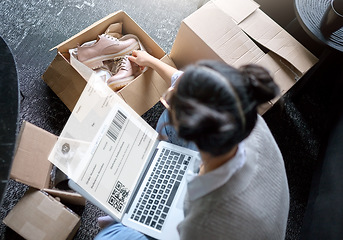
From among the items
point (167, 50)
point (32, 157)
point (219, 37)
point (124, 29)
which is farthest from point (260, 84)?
point (167, 50)

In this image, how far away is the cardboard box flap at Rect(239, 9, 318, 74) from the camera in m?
1.37

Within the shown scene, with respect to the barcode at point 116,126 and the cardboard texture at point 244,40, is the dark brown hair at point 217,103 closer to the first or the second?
the barcode at point 116,126

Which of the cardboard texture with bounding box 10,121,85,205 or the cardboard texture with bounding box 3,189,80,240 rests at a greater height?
the cardboard texture with bounding box 10,121,85,205

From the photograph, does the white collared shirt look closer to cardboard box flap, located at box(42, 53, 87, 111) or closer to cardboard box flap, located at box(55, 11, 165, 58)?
cardboard box flap, located at box(42, 53, 87, 111)

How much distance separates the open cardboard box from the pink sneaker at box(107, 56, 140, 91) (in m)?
0.08

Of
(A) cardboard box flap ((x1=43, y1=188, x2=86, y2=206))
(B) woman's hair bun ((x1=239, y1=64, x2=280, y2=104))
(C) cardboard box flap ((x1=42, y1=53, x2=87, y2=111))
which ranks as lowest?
(A) cardboard box flap ((x1=43, y1=188, x2=86, y2=206))

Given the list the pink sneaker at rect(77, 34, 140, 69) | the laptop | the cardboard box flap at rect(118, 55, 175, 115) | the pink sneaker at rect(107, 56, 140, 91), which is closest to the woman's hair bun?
the laptop

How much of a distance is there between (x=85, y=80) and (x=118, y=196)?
0.52 meters

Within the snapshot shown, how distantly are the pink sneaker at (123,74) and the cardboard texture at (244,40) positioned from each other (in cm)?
28

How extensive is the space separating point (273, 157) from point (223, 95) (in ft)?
1.09

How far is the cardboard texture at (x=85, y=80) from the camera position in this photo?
1400 mm

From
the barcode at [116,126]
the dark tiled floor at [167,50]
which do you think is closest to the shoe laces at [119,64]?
the dark tiled floor at [167,50]

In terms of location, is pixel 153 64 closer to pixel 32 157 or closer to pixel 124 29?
pixel 124 29

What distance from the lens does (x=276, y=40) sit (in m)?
1.39
